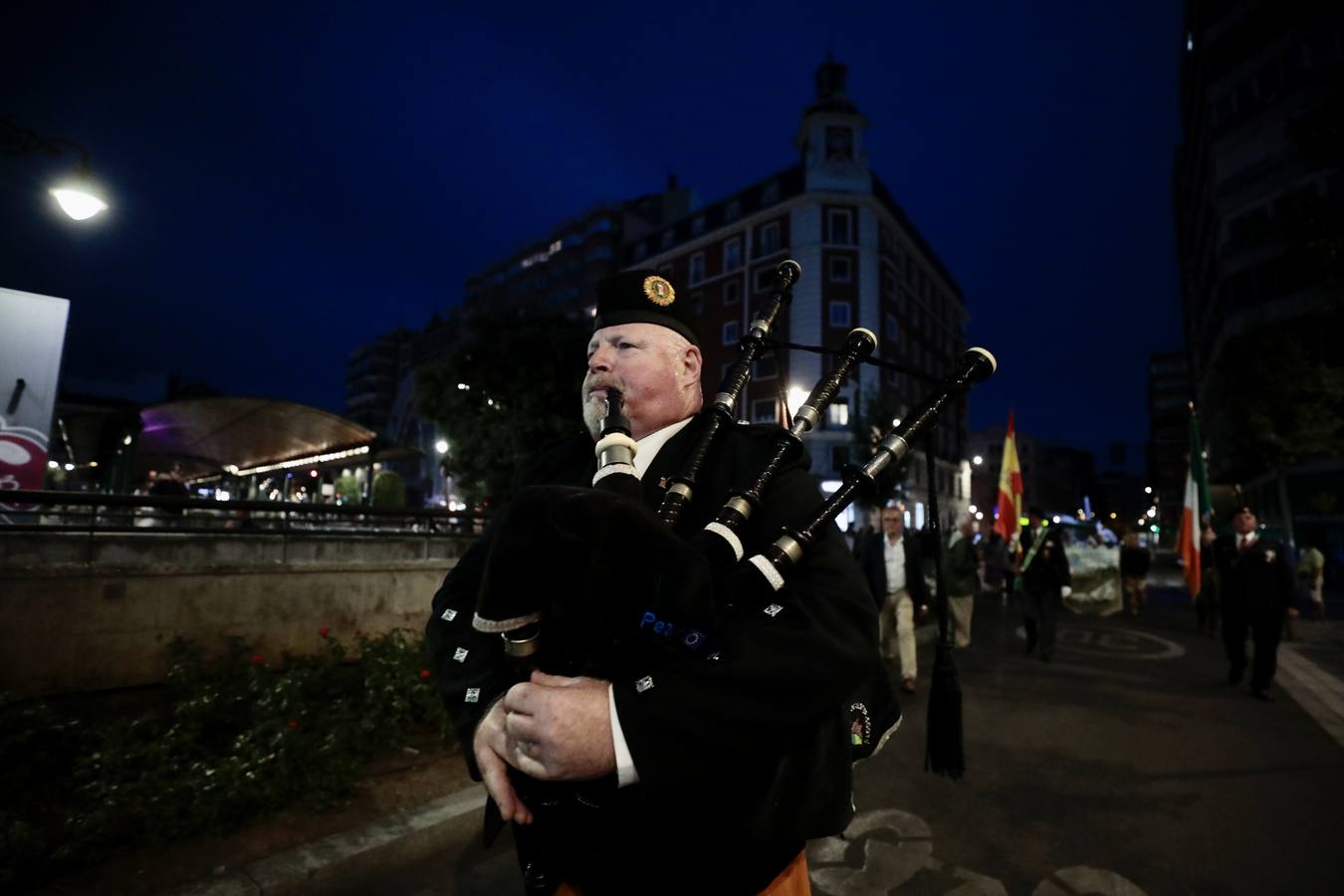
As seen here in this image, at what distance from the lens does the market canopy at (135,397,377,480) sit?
690 inches

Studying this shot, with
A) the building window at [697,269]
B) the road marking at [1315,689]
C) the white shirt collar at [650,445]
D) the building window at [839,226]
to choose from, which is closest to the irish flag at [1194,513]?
the road marking at [1315,689]

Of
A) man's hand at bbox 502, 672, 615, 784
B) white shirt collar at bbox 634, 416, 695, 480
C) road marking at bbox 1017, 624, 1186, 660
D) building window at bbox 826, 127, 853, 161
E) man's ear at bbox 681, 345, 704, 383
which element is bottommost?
road marking at bbox 1017, 624, 1186, 660

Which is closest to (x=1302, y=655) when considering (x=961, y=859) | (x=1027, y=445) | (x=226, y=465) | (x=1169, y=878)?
(x=1169, y=878)

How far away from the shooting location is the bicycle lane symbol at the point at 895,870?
12.1ft

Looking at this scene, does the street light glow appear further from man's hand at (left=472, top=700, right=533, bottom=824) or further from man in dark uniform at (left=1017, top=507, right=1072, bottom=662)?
man in dark uniform at (left=1017, top=507, right=1072, bottom=662)

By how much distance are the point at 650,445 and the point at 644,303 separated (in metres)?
0.47

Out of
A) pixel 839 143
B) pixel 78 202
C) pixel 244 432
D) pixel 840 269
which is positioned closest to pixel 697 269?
pixel 840 269

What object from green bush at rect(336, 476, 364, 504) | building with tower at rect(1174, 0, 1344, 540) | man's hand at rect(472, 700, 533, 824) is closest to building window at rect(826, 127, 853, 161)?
building with tower at rect(1174, 0, 1344, 540)

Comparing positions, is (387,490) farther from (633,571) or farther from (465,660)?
(633,571)

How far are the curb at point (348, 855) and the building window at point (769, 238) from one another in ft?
136

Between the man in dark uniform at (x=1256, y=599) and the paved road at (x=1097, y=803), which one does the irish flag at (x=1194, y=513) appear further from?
the man in dark uniform at (x=1256, y=599)

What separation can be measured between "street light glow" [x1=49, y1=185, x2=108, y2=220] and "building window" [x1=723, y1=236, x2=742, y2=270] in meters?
38.7

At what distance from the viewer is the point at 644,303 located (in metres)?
1.99

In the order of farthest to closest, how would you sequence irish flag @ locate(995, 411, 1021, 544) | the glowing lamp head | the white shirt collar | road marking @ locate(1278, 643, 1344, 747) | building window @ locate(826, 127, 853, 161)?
building window @ locate(826, 127, 853, 161)
irish flag @ locate(995, 411, 1021, 544)
the glowing lamp head
road marking @ locate(1278, 643, 1344, 747)
the white shirt collar
